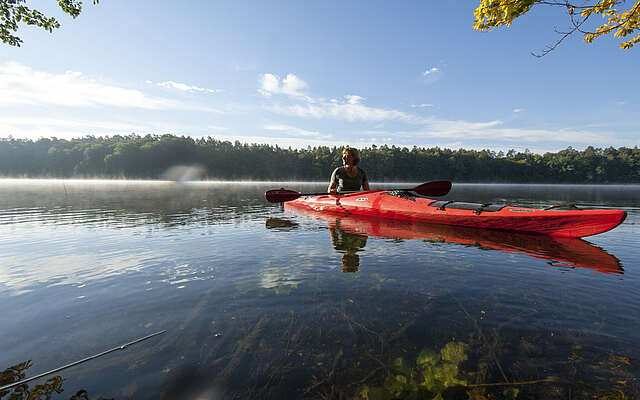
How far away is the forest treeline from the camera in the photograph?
96062mm

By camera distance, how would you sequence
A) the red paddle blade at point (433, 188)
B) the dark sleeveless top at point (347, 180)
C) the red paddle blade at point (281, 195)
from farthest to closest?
1. the red paddle blade at point (281, 195)
2. the dark sleeveless top at point (347, 180)
3. the red paddle blade at point (433, 188)

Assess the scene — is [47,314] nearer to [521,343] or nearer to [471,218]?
[521,343]

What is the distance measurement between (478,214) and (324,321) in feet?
22.7

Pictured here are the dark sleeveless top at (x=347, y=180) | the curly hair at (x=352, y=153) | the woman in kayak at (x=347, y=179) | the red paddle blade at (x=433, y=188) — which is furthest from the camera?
the dark sleeveless top at (x=347, y=180)

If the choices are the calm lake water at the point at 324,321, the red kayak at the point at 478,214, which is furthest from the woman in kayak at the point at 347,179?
the calm lake water at the point at 324,321

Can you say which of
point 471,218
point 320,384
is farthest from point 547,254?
point 320,384

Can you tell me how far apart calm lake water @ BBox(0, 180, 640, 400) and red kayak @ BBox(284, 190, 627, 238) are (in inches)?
44.6

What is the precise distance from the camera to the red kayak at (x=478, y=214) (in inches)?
265

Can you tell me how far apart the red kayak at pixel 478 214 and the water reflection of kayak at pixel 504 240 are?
23cm

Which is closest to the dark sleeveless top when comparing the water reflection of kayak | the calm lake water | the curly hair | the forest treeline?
the curly hair

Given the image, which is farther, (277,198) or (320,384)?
(277,198)

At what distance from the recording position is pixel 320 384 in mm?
2033

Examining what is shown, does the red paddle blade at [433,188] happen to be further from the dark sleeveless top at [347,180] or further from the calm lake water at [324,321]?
the calm lake water at [324,321]

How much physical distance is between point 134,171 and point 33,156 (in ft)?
137
